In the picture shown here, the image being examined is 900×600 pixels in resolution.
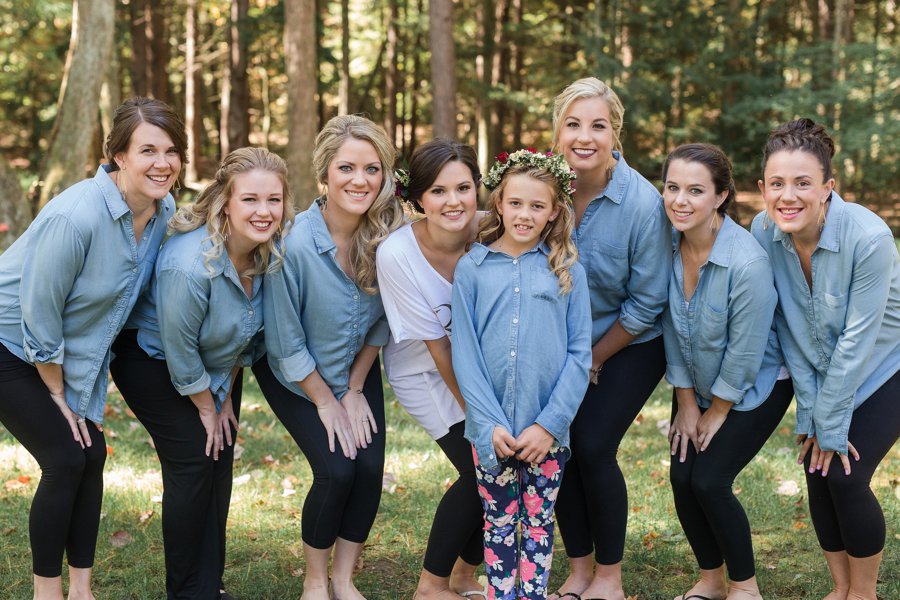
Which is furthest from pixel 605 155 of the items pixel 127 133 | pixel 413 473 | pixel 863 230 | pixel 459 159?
pixel 413 473

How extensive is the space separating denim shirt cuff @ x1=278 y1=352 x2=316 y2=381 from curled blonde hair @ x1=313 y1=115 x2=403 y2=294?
0.43 m

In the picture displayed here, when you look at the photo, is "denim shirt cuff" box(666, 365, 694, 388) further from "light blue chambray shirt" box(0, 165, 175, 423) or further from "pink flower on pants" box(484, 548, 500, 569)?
"light blue chambray shirt" box(0, 165, 175, 423)

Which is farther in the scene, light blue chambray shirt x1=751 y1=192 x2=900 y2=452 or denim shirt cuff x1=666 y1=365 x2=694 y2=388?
denim shirt cuff x1=666 y1=365 x2=694 y2=388

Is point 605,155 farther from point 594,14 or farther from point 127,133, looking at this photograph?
point 594,14

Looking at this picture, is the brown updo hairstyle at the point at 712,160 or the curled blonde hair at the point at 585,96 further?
the curled blonde hair at the point at 585,96

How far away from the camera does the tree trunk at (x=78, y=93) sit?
11234 mm

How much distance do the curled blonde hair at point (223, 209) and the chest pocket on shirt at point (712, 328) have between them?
1.90m

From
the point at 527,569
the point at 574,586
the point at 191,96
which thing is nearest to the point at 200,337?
the point at 527,569

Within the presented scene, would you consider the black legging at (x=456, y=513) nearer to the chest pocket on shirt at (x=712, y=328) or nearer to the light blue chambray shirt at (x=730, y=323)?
the light blue chambray shirt at (x=730, y=323)

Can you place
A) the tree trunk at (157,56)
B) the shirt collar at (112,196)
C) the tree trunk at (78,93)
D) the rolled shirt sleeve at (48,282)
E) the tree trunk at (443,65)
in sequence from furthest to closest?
1. the tree trunk at (157,56)
2. the tree trunk at (443,65)
3. the tree trunk at (78,93)
4. the shirt collar at (112,196)
5. the rolled shirt sleeve at (48,282)

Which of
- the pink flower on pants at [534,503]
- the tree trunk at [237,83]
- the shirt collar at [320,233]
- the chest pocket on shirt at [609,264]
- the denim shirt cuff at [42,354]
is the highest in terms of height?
the tree trunk at [237,83]

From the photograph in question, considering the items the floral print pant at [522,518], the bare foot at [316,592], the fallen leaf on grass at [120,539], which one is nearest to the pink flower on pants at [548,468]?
the floral print pant at [522,518]

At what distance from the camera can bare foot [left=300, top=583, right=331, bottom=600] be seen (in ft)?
13.4

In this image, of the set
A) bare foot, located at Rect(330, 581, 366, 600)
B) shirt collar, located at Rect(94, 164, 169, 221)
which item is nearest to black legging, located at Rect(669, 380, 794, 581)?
bare foot, located at Rect(330, 581, 366, 600)
